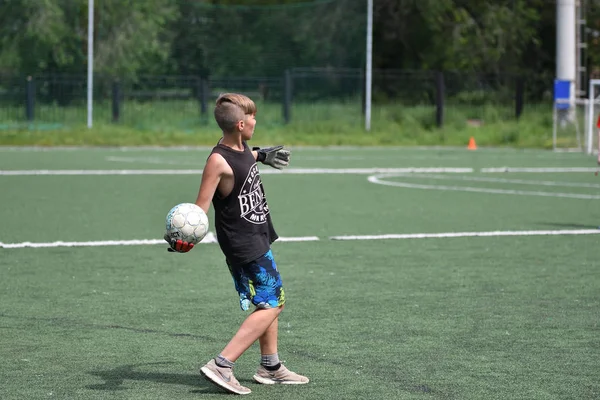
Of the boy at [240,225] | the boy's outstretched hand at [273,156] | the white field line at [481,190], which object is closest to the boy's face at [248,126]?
the boy at [240,225]

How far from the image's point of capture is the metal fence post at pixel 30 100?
3556 cm

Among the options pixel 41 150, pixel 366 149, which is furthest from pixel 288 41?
pixel 41 150

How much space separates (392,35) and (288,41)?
647 inches

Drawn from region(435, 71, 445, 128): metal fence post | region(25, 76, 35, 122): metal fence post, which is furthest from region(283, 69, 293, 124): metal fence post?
region(25, 76, 35, 122): metal fence post

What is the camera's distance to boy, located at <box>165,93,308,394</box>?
247 inches

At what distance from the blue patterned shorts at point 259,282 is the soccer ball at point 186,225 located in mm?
313

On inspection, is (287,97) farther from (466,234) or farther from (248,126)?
(248,126)

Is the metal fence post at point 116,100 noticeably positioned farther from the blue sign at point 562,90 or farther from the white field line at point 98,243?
the white field line at point 98,243

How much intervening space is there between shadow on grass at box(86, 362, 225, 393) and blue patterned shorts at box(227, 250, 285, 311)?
1.64 feet

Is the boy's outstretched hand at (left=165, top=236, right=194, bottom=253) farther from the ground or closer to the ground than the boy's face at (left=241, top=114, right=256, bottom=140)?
closer to the ground

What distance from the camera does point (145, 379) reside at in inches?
261

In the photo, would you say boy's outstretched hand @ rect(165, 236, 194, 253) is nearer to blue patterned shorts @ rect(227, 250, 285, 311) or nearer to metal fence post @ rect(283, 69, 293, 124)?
blue patterned shorts @ rect(227, 250, 285, 311)

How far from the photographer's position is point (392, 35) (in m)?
55.9

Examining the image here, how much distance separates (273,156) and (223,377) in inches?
50.5
